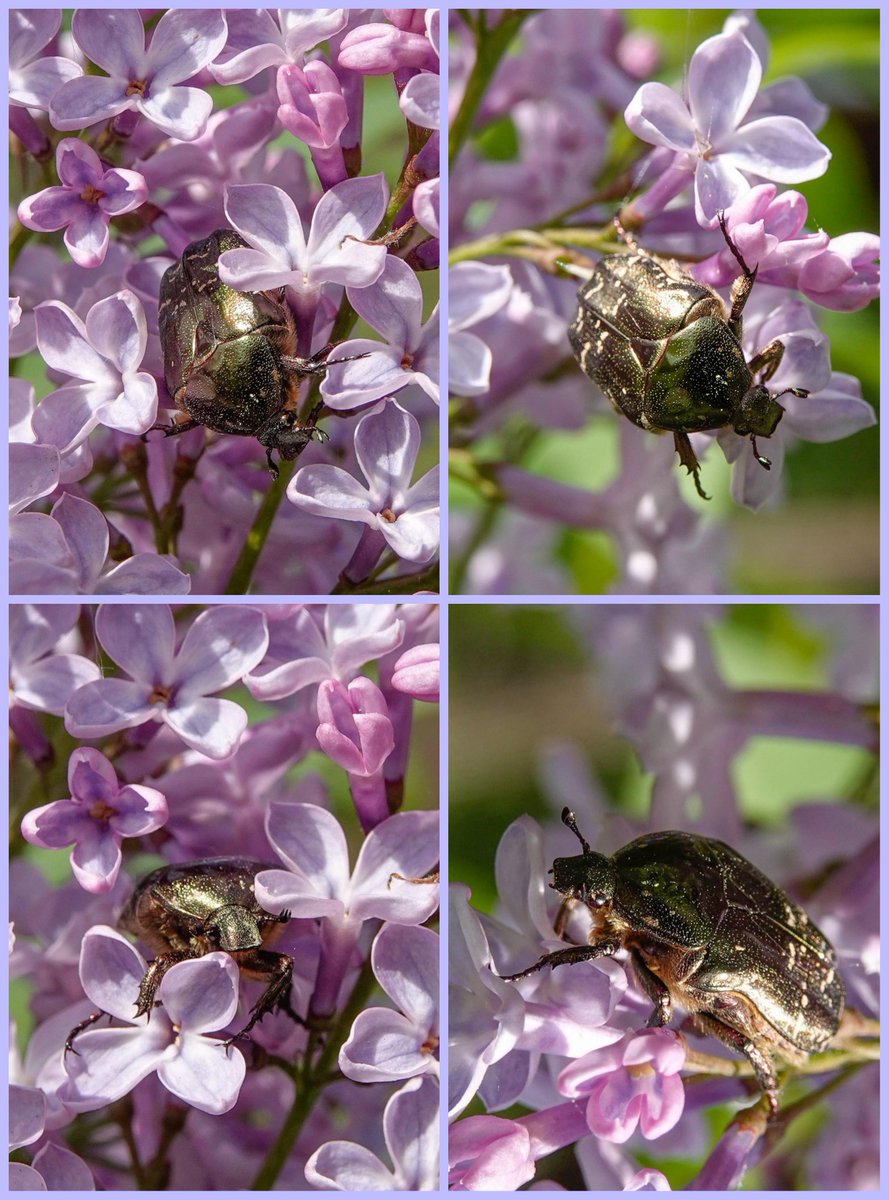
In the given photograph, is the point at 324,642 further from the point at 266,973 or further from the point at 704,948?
the point at 704,948

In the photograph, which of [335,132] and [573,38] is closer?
[335,132]

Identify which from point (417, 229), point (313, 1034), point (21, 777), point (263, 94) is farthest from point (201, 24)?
point (313, 1034)

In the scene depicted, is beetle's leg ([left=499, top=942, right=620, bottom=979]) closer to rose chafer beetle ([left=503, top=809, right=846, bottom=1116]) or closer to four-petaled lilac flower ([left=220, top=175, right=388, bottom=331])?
rose chafer beetle ([left=503, top=809, right=846, bottom=1116])

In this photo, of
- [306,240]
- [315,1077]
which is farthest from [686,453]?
[315,1077]

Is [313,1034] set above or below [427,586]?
below

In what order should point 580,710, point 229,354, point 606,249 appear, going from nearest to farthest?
point 229,354 → point 606,249 → point 580,710

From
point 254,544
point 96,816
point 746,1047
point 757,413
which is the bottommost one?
point 746,1047

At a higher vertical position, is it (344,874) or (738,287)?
(738,287)

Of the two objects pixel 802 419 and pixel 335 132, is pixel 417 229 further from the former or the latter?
pixel 802 419

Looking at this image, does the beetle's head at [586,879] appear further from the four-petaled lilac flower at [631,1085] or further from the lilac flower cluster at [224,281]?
the lilac flower cluster at [224,281]
